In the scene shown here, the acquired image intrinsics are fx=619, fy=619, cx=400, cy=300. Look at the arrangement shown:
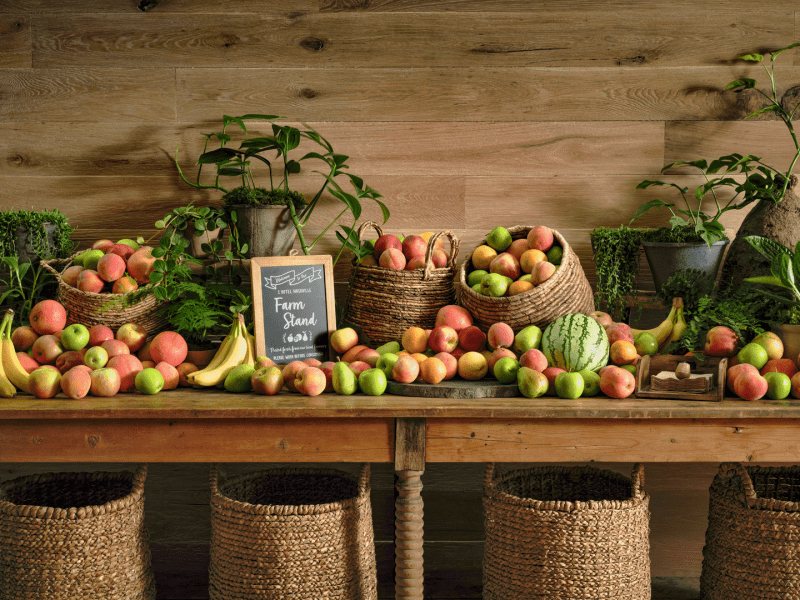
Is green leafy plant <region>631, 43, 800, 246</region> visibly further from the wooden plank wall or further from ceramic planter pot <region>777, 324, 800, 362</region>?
ceramic planter pot <region>777, 324, 800, 362</region>

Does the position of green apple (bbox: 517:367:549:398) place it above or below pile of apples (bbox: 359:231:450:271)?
below

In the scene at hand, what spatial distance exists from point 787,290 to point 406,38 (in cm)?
142

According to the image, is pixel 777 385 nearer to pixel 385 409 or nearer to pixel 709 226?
pixel 709 226

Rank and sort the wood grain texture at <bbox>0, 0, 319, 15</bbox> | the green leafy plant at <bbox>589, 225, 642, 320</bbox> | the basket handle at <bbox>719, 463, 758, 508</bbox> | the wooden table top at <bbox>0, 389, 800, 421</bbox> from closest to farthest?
the wooden table top at <bbox>0, 389, 800, 421</bbox>
the basket handle at <bbox>719, 463, 758, 508</bbox>
the green leafy plant at <bbox>589, 225, 642, 320</bbox>
the wood grain texture at <bbox>0, 0, 319, 15</bbox>

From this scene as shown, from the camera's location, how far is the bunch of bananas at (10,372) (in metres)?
1.58

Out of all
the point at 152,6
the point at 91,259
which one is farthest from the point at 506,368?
the point at 152,6

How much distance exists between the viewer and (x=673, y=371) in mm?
1652

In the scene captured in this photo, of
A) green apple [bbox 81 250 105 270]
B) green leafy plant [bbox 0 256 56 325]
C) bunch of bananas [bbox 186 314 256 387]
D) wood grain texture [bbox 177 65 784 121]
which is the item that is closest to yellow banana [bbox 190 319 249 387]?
bunch of bananas [bbox 186 314 256 387]

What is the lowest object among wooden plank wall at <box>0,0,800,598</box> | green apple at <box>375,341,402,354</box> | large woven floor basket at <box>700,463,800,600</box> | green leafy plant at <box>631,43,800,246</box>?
large woven floor basket at <box>700,463,800,600</box>

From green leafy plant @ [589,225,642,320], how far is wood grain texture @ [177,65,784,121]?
1.53 ft

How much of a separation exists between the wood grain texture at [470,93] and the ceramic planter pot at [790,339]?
2.81 ft

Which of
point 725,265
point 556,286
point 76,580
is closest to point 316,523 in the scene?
point 76,580

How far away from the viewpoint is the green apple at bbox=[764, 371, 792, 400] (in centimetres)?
154

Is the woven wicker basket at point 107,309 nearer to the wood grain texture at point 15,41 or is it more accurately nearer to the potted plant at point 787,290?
the wood grain texture at point 15,41
